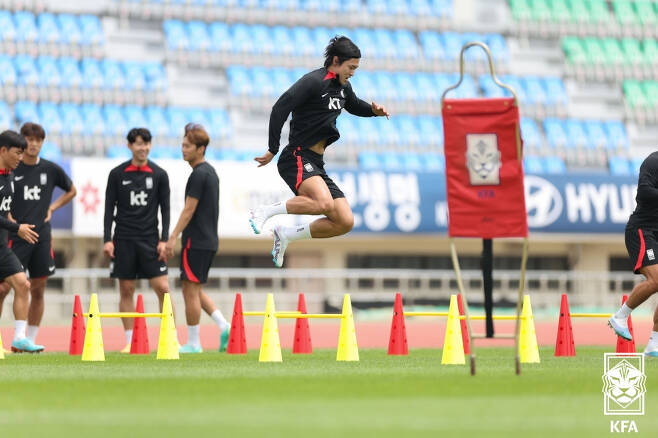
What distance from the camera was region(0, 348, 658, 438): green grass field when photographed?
5.23m

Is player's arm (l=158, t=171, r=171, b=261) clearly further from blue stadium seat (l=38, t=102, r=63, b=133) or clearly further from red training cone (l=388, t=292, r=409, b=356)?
blue stadium seat (l=38, t=102, r=63, b=133)

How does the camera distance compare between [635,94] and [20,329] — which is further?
[635,94]

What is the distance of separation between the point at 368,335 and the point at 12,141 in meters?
8.98

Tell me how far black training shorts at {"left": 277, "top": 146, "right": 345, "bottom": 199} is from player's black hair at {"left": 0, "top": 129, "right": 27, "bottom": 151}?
2947mm

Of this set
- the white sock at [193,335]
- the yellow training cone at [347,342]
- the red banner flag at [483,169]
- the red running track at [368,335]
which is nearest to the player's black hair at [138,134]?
the white sock at [193,335]

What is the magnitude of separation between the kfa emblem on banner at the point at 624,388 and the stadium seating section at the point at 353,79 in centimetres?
2044

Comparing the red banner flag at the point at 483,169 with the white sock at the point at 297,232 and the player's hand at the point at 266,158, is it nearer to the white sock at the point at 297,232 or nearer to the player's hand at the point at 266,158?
the player's hand at the point at 266,158

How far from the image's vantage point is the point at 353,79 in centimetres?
3338

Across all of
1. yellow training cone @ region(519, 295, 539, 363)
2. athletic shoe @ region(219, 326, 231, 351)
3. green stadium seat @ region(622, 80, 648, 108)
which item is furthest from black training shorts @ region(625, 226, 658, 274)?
green stadium seat @ region(622, 80, 648, 108)

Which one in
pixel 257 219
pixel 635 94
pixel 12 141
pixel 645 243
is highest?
pixel 635 94

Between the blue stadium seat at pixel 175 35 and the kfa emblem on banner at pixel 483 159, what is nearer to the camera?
the kfa emblem on banner at pixel 483 159

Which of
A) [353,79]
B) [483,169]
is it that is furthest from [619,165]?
[483,169]

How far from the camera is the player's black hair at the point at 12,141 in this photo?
38.8 feet

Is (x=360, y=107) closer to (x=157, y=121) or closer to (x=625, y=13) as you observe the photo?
(x=157, y=121)
